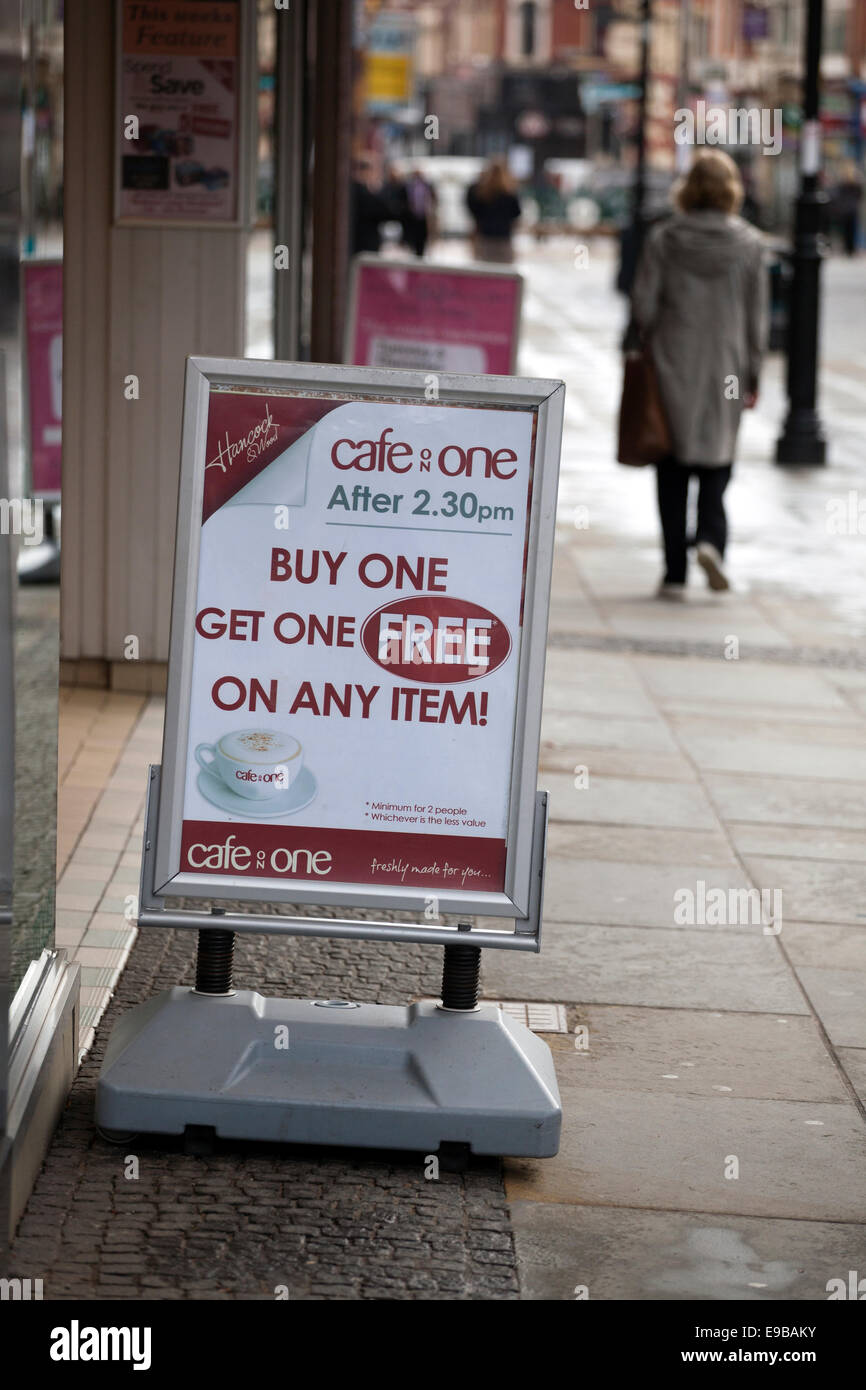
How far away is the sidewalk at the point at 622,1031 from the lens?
11.1 ft

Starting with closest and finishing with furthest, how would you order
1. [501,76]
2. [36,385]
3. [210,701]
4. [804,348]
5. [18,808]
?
[18,808]
[210,701]
[36,385]
[804,348]
[501,76]

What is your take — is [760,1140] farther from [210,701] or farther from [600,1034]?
[210,701]

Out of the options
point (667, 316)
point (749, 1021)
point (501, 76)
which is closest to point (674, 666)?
point (667, 316)

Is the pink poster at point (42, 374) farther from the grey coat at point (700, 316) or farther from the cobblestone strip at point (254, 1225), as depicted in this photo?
the cobblestone strip at point (254, 1225)

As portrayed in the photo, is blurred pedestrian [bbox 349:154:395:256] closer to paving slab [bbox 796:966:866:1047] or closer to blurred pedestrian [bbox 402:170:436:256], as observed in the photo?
blurred pedestrian [bbox 402:170:436:256]

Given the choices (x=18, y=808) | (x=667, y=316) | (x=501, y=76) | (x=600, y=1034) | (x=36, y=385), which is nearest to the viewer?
(x=18, y=808)

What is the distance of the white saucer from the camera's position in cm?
377

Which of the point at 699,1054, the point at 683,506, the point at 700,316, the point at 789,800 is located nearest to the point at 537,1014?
the point at 699,1054

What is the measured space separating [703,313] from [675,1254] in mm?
6575

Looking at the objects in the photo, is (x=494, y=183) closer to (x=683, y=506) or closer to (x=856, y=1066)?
(x=683, y=506)

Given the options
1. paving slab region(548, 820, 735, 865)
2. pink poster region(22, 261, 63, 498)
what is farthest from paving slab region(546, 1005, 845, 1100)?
pink poster region(22, 261, 63, 498)

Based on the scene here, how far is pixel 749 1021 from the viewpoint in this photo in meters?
4.57

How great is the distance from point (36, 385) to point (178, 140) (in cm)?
121

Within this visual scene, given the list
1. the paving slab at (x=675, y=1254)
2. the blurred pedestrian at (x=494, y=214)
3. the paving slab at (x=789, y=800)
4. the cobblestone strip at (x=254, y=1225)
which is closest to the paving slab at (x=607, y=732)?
the paving slab at (x=789, y=800)
